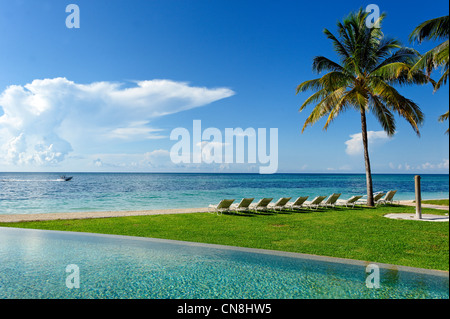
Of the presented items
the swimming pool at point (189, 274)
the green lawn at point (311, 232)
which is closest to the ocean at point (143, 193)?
the green lawn at point (311, 232)

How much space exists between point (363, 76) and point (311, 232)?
9.47 metres

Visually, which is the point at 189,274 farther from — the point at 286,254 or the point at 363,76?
the point at 363,76

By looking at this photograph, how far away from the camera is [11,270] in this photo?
19.2 feet

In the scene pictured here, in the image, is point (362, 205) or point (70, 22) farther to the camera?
point (362, 205)

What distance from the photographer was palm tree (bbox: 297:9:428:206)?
14.0 m

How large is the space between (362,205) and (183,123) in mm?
27907

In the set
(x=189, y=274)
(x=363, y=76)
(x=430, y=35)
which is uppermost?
(x=363, y=76)

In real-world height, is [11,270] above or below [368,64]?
below

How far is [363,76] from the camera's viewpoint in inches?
574

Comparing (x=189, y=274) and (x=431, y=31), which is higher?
(x=431, y=31)

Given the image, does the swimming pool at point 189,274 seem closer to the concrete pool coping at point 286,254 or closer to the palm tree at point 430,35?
the concrete pool coping at point 286,254

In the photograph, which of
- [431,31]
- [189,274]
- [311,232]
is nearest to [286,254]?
[189,274]

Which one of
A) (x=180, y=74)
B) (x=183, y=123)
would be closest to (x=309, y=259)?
(x=180, y=74)
